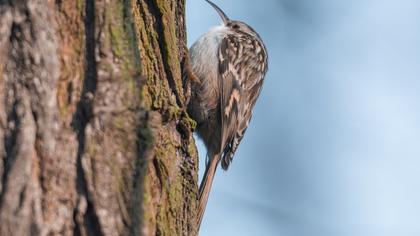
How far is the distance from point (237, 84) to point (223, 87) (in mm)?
170

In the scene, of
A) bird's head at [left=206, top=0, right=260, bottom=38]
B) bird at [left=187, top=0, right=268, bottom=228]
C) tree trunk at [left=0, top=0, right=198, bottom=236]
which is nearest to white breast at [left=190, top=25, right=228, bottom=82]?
bird at [left=187, top=0, right=268, bottom=228]

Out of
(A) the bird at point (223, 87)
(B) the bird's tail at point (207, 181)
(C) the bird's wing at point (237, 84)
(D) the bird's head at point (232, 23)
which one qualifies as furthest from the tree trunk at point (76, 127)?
(D) the bird's head at point (232, 23)

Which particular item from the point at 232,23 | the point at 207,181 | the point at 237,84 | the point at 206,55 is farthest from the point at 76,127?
the point at 232,23

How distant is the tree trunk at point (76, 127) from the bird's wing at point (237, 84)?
165 centimetres

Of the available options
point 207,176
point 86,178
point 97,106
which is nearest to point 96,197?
point 86,178

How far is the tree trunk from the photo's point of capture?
4.39 ft

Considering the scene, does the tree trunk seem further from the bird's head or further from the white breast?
the bird's head

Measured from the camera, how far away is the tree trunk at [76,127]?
1338mm

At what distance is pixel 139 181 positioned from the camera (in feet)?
4.69

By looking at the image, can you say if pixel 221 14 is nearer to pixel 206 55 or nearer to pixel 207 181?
pixel 206 55

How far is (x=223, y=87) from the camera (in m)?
3.28

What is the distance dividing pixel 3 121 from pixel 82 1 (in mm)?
335

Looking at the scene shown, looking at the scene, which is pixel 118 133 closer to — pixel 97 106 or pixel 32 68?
pixel 97 106

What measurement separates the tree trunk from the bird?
53.4 inches
